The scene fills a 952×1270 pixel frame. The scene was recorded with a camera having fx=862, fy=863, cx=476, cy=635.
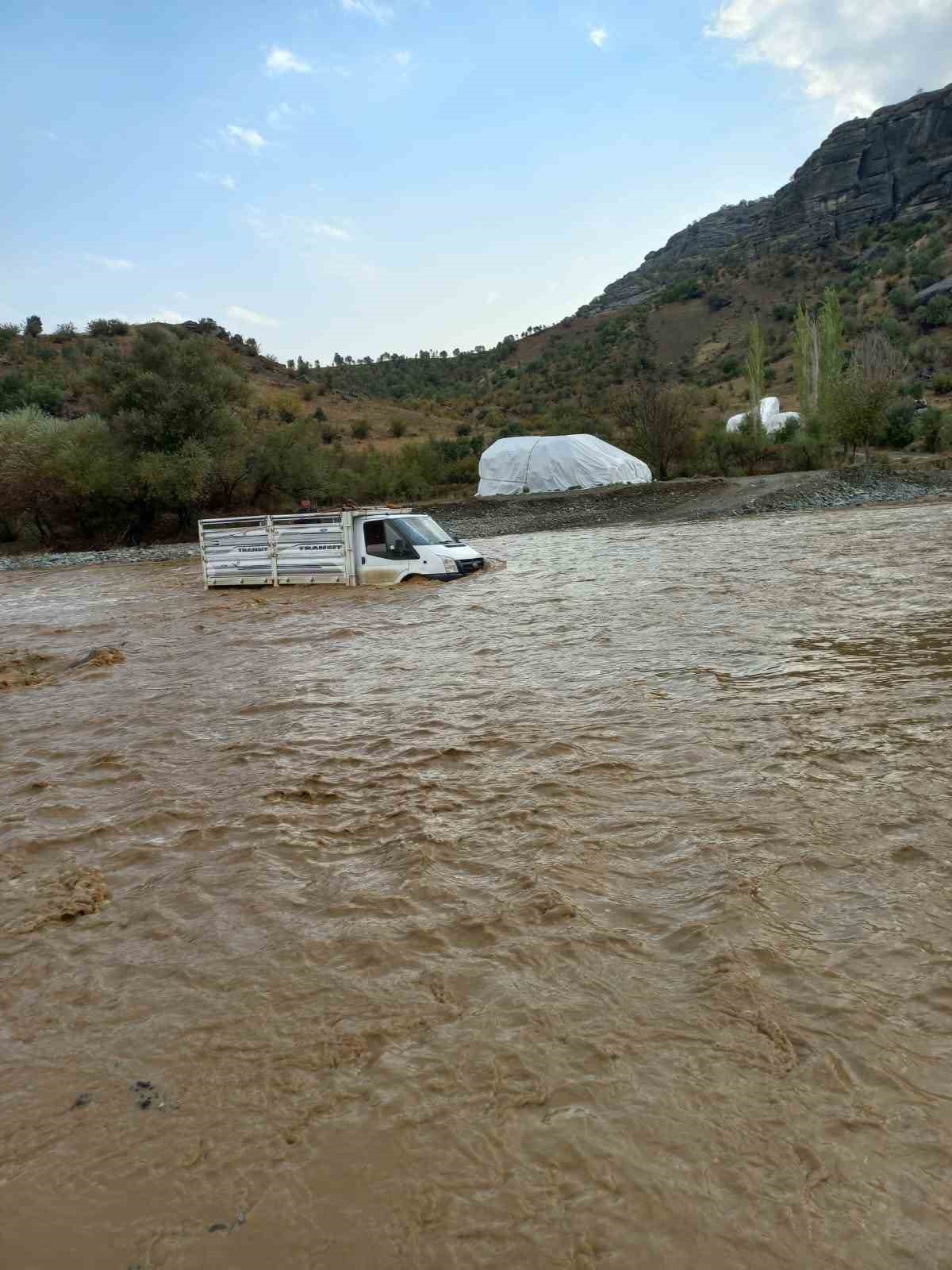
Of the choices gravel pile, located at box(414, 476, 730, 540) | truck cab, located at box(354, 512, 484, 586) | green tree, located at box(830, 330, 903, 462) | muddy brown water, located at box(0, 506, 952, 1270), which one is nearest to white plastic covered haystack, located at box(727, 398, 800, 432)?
green tree, located at box(830, 330, 903, 462)

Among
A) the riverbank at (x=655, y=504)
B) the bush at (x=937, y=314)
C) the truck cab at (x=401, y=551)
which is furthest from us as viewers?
the bush at (x=937, y=314)

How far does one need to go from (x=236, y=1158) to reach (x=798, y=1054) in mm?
1740

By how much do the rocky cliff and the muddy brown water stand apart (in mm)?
94651

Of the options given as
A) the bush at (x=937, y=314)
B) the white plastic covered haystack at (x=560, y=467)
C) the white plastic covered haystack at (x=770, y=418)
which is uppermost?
the bush at (x=937, y=314)

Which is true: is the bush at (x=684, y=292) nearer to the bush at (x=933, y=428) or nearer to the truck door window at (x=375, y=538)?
the bush at (x=933, y=428)

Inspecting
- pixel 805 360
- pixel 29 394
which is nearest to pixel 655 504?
pixel 805 360

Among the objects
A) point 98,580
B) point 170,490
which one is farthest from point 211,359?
point 98,580

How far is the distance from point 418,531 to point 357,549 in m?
1.23

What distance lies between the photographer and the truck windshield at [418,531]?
16.4 m

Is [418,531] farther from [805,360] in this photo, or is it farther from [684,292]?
[684,292]

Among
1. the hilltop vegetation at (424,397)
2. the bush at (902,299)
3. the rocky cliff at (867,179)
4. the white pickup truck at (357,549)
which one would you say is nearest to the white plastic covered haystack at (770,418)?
the hilltop vegetation at (424,397)

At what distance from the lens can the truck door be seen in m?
16.4

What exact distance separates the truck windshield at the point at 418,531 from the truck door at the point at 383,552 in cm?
9

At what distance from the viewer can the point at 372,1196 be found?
233 cm
